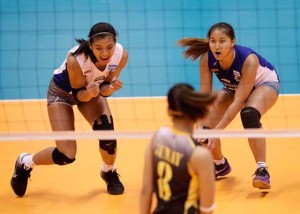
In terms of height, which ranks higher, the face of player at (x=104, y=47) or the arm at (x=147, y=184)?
the face of player at (x=104, y=47)

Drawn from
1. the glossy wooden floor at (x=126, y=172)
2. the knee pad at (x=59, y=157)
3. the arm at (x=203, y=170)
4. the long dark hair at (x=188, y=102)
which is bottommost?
the glossy wooden floor at (x=126, y=172)

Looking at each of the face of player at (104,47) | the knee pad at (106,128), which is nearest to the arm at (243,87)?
the knee pad at (106,128)

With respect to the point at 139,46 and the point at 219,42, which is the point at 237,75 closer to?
the point at 219,42

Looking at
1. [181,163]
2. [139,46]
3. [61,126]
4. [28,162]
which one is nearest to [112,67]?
[61,126]

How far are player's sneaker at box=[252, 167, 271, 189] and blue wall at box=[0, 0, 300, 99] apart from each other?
8.28 ft

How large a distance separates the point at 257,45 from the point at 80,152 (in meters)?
3.41

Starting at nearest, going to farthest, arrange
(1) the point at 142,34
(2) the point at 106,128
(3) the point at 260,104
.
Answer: (2) the point at 106,128, (3) the point at 260,104, (1) the point at 142,34

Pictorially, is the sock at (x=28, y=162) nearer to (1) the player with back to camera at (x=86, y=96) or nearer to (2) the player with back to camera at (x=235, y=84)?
(1) the player with back to camera at (x=86, y=96)

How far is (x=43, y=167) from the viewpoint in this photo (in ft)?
19.8

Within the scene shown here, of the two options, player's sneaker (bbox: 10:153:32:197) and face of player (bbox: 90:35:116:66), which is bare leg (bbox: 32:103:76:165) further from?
face of player (bbox: 90:35:116:66)

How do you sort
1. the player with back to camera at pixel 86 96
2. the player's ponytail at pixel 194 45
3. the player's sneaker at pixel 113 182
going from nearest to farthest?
the player with back to camera at pixel 86 96, the player's sneaker at pixel 113 182, the player's ponytail at pixel 194 45

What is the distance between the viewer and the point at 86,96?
16.6 ft

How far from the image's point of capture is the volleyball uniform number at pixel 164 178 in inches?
129

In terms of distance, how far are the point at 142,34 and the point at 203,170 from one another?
19.8 feet
